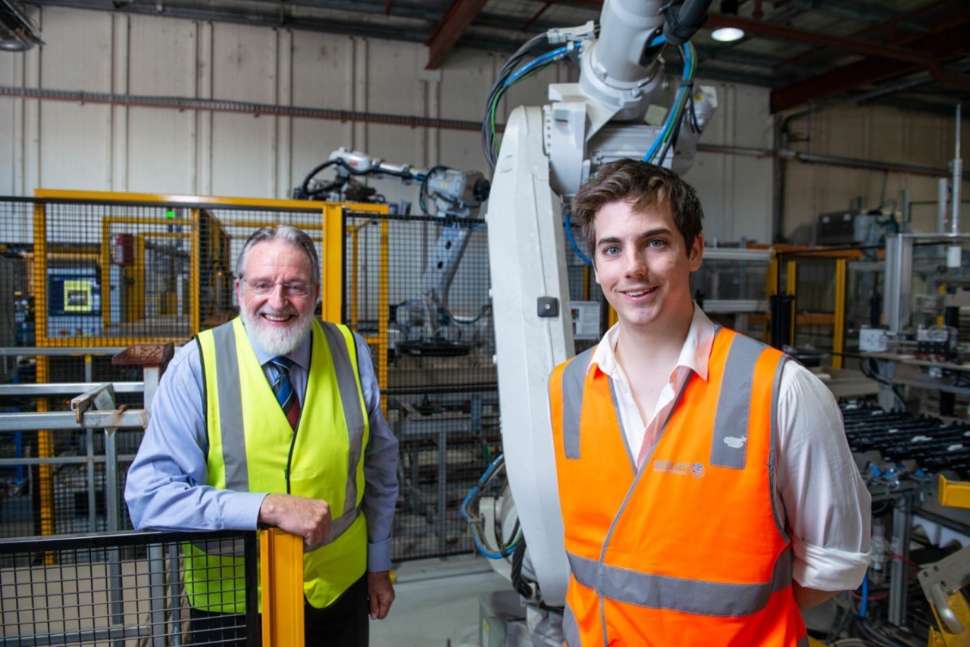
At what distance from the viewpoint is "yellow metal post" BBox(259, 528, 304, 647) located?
3.76 ft

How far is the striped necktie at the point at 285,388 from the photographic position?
61.8 inches

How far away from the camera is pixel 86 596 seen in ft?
7.84

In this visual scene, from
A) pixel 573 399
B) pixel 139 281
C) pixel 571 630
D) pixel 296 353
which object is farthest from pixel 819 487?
pixel 139 281

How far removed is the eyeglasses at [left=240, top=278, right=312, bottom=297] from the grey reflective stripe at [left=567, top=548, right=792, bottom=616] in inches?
39.0

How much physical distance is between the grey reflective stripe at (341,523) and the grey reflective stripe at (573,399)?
0.66 meters

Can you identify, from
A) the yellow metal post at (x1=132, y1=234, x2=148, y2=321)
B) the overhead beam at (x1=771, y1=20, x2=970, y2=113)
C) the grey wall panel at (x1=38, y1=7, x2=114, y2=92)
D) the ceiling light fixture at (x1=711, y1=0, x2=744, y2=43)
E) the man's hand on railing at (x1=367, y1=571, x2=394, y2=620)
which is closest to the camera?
the man's hand on railing at (x1=367, y1=571, x2=394, y2=620)

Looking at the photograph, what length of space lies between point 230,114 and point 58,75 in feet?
6.32

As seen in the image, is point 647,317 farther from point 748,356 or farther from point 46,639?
point 46,639

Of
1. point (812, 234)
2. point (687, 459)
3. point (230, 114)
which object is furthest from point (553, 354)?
point (812, 234)

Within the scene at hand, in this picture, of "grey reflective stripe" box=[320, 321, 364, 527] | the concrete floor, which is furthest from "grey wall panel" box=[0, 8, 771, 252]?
"grey reflective stripe" box=[320, 321, 364, 527]

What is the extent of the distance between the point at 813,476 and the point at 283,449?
114 cm

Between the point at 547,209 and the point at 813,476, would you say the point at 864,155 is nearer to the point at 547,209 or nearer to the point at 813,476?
the point at 547,209

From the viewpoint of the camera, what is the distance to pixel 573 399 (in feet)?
4.42

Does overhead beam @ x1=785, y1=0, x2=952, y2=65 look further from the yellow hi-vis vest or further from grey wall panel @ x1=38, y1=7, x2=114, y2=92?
grey wall panel @ x1=38, y1=7, x2=114, y2=92
